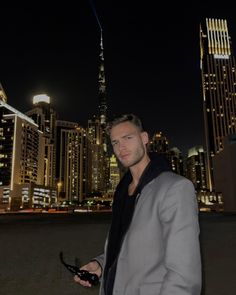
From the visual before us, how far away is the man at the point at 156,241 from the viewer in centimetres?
180

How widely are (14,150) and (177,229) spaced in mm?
153383

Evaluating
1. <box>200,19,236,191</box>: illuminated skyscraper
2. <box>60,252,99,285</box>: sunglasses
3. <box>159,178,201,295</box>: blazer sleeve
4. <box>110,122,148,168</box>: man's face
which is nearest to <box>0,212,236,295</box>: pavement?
<box>60,252,99,285</box>: sunglasses

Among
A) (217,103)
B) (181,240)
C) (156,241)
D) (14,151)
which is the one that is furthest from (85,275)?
(217,103)

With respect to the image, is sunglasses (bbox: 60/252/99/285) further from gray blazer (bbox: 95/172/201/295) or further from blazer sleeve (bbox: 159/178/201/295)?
blazer sleeve (bbox: 159/178/201/295)

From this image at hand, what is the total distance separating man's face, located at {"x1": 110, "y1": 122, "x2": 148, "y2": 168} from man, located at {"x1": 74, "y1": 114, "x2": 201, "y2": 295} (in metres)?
0.13

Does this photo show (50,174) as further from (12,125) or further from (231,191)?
(231,191)

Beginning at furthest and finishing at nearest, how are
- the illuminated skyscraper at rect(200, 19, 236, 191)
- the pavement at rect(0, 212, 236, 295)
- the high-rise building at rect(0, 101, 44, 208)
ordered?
the illuminated skyscraper at rect(200, 19, 236, 191) → the high-rise building at rect(0, 101, 44, 208) → the pavement at rect(0, 212, 236, 295)

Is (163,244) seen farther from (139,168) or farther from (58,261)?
(58,261)

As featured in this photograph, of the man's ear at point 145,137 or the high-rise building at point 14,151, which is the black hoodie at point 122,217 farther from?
the high-rise building at point 14,151

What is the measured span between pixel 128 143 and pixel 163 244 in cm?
83

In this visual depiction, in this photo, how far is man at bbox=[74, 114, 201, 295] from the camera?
1.80m

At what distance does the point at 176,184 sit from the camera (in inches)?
76.8

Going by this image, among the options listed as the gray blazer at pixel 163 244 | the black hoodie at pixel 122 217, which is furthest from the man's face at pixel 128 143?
the gray blazer at pixel 163 244

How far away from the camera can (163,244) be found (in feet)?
6.43
